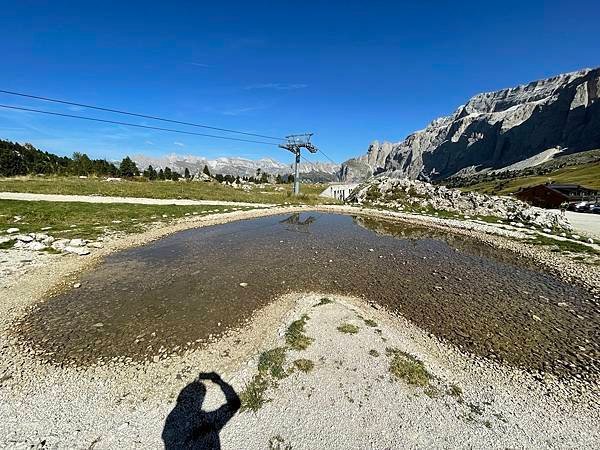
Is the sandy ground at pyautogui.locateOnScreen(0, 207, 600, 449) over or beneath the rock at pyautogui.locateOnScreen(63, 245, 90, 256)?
beneath

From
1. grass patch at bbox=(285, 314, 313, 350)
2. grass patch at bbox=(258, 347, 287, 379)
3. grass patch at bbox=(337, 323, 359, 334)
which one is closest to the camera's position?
grass patch at bbox=(258, 347, 287, 379)

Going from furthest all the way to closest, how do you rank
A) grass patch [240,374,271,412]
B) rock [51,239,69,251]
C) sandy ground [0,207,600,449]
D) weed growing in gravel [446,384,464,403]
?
rock [51,239,69,251], weed growing in gravel [446,384,464,403], grass patch [240,374,271,412], sandy ground [0,207,600,449]

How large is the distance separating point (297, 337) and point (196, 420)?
4.16 metres

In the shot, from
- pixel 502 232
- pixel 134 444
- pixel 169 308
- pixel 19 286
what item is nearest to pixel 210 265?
pixel 169 308

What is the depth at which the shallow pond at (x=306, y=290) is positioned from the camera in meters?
10.2

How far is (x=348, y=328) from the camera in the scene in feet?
35.3

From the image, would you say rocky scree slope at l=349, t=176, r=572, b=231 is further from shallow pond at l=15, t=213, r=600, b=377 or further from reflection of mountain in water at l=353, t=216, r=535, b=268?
shallow pond at l=15, t=213, r=600, b=377

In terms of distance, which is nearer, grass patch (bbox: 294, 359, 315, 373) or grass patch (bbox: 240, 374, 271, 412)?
grass patch (bbox: 240, 374, 271, 412)

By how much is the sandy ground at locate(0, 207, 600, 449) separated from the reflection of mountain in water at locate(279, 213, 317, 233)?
72.3 ft

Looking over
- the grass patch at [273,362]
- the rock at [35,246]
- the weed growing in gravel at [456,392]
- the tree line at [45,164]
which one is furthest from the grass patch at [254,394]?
the tree line at [45,164]

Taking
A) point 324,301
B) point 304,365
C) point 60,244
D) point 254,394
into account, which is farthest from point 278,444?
point 60,244

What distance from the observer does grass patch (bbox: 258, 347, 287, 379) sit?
27.3ft

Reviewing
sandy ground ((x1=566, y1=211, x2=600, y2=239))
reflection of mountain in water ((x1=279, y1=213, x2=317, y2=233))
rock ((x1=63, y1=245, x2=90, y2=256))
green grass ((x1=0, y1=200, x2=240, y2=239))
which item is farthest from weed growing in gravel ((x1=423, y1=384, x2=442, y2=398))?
sandy ground ((x1=566, y1=211, x2=600, y2=239))

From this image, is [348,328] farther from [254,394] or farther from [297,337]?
[254,394]
